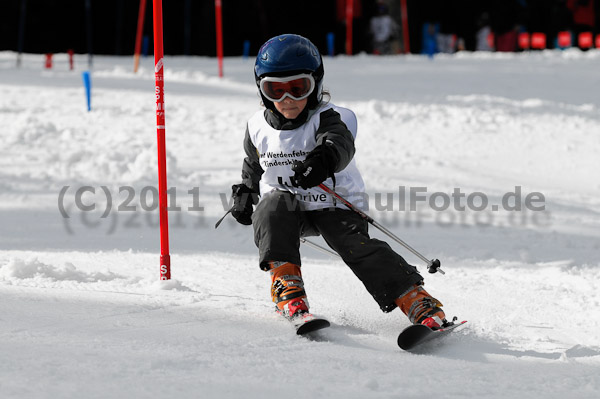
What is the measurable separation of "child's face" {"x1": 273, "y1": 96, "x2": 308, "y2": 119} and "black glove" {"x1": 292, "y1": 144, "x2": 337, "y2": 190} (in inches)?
12.6

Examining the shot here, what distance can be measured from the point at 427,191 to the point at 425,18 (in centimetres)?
1750

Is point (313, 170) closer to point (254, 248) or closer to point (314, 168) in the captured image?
point (314, 168)

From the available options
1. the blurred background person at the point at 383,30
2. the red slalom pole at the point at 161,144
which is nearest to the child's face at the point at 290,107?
the red slalom pole at the point at 161,144

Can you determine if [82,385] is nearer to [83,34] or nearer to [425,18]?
[83,34]

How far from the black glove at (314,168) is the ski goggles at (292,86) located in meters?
0.34

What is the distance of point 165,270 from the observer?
14.2 ft

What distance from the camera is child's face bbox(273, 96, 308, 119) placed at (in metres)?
3.93

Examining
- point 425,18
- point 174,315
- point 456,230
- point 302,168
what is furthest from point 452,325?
point 425,18

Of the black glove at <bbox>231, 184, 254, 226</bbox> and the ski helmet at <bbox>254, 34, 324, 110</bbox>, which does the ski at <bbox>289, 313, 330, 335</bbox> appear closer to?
the black glove at <bbox>231, 184, 254, 226</bbox>

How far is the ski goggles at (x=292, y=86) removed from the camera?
12.8ft

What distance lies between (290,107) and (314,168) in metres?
0.45

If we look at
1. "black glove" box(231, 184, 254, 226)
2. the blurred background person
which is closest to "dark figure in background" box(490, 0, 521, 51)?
the blurred background person

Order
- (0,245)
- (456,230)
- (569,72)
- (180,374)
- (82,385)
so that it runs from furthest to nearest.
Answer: (569,72), (456,230), (0,245), (180,374), (82,385)

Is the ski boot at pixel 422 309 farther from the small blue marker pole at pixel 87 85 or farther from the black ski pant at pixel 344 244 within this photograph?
the small blue marker pole at pixel 87 85
